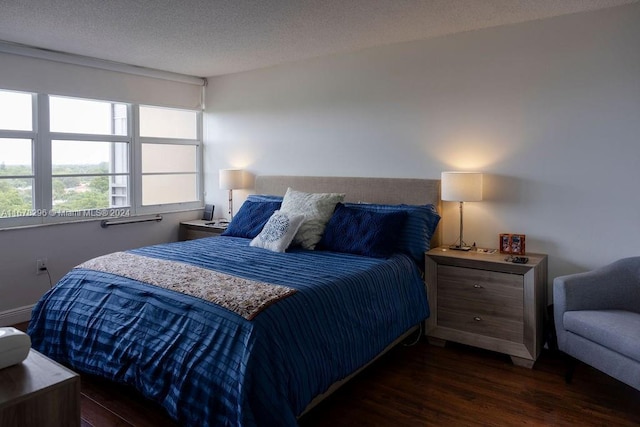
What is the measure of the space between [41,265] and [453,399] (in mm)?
3544

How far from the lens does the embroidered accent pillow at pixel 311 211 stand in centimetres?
352

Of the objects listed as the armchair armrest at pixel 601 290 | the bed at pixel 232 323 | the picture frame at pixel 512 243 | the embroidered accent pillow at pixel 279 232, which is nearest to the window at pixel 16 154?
the bed at pixel 232 323

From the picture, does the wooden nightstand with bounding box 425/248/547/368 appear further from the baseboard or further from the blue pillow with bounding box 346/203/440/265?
the baseboard

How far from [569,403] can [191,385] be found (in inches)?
79.8

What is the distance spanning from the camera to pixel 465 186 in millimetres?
3303

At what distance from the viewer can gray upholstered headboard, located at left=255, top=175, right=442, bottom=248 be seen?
144 inches

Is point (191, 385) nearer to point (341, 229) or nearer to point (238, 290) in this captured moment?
point (238, 290)

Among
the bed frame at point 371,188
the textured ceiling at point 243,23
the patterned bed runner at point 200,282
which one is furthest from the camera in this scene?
the bed frame at point 371,188

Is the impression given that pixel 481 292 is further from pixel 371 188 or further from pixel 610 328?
pixel 371 188

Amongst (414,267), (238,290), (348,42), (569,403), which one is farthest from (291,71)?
(569,403)

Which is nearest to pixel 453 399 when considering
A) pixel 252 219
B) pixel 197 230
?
pixel 252 219

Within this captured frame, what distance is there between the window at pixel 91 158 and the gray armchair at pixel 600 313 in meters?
3.98

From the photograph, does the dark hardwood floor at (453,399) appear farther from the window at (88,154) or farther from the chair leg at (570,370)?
the window at (88,154)

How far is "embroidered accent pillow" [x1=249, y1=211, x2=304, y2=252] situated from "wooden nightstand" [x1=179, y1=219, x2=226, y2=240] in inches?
47.9
